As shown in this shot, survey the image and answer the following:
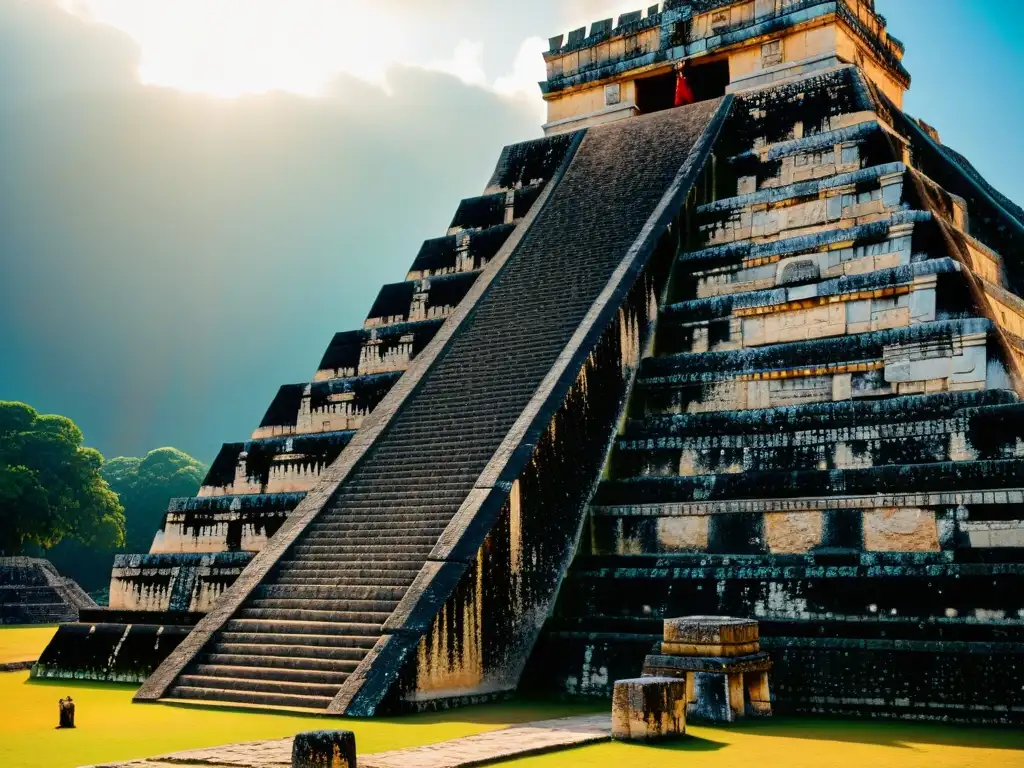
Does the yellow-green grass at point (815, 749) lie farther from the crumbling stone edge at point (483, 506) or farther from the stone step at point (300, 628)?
the stone step at point (300, 628)

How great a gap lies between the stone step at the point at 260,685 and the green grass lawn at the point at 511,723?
36cm

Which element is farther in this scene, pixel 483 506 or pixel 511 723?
pixel 483 506

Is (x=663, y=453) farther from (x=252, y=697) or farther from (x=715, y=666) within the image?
(x=252, y=697)

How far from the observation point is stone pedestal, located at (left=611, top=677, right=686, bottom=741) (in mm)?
6953

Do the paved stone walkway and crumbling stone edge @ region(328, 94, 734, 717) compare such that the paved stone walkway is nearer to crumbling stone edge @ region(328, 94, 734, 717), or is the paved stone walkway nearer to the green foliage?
crumbling stone edge @ region(328, 94, 734, 717)

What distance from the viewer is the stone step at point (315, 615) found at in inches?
375

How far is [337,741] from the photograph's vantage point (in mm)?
5457

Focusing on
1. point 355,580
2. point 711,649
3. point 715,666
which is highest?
point 355,580

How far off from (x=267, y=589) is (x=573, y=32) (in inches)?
468

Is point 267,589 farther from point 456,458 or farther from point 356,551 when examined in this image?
point 456,458

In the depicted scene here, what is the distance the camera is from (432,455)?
1166 cm

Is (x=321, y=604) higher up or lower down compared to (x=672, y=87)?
lower down

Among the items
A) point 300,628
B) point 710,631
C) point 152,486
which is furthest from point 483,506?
point 152,486

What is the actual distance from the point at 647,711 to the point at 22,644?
14.8 metres
